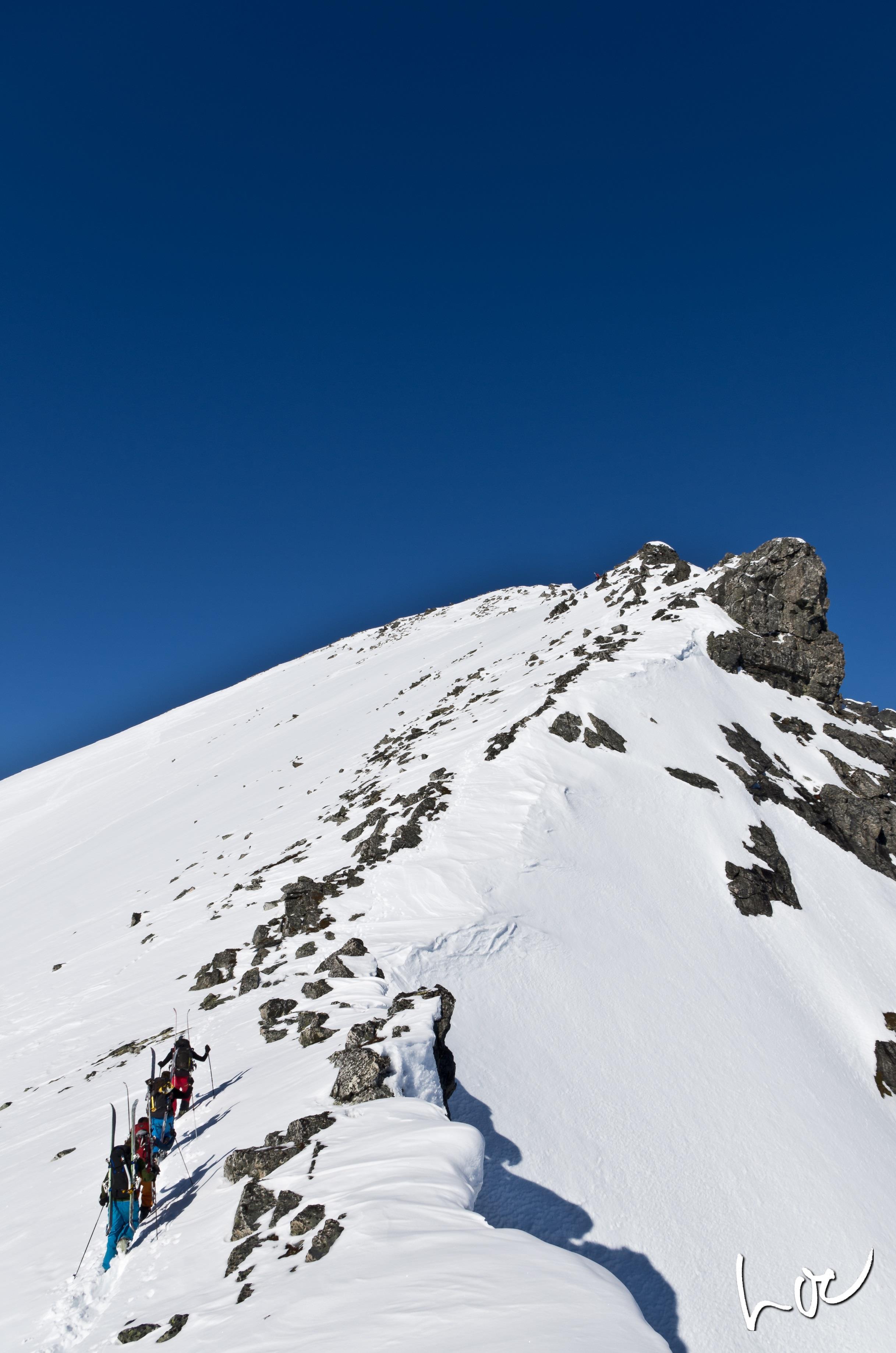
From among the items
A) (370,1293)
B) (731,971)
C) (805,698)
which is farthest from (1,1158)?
(805,698)

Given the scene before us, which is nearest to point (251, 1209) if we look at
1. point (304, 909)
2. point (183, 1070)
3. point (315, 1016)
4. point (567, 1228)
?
point (183, 1070)

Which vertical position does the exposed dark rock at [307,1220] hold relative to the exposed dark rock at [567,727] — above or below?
below

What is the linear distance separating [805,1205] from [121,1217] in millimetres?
13451

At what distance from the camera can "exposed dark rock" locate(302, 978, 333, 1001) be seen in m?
14.5

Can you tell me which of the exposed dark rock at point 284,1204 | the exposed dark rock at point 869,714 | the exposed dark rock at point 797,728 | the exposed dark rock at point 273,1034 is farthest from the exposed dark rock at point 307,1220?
the exposed dark rock at point 869,714

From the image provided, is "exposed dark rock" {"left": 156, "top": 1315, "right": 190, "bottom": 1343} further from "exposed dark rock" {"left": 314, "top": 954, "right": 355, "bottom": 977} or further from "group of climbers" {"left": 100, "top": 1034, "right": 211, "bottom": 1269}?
"exposed dark rock" {"left": 314, "top": 954, "right": 355, "bottom": 977}

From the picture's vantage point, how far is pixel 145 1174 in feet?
31.2

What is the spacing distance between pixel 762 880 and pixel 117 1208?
22.8m

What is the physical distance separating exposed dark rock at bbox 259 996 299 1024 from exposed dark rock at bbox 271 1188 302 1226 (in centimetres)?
612

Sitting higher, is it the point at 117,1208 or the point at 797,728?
the point at 797,728

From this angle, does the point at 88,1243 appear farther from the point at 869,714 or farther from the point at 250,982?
the point at 869,714

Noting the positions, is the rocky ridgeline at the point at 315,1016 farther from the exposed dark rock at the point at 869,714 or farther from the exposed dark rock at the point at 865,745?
the exposed dark rock at the point at 869,714

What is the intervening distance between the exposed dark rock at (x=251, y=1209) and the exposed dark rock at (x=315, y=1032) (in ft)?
12.3

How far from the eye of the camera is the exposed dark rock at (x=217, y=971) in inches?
728
